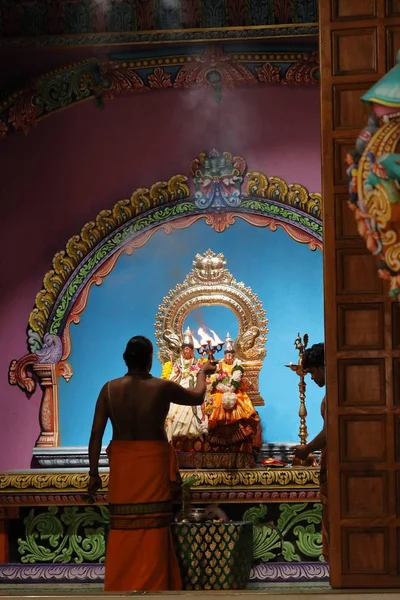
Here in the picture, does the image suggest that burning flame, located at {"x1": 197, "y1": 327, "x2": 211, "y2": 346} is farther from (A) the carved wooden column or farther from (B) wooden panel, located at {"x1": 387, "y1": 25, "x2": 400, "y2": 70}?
(B) wooden panel, located at {"x1": 387, "y1": 25, "x2": 400, "y2": 70}

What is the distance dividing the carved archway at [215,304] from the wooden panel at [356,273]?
12.1 ft

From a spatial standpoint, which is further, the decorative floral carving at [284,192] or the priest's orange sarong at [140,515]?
the decorative floral carving at [284,192]

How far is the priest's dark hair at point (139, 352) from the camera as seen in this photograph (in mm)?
5898

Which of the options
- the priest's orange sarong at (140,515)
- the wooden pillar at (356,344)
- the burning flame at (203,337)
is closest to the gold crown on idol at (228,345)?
the burning flame at (203,337)

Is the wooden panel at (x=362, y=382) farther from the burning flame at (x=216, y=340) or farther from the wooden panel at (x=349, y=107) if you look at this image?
the burning flame at (x=216, y=340)

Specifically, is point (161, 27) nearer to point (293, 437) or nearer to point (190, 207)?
point (190, 207)

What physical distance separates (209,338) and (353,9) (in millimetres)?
3907

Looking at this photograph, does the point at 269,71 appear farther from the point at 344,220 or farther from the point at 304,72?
the point at 344,220

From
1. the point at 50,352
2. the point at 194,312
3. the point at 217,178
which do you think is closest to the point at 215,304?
the point at 194,312

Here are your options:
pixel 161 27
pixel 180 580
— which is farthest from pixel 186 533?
pixel 161 27

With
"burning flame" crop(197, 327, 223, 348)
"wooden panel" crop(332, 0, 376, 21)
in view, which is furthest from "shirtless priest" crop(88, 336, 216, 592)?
"wooden panel" crop(332, 0, 376, 21)

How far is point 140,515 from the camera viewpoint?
5.84 m

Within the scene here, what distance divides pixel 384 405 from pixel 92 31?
4.66 metres

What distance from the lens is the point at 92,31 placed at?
26.8 feet
